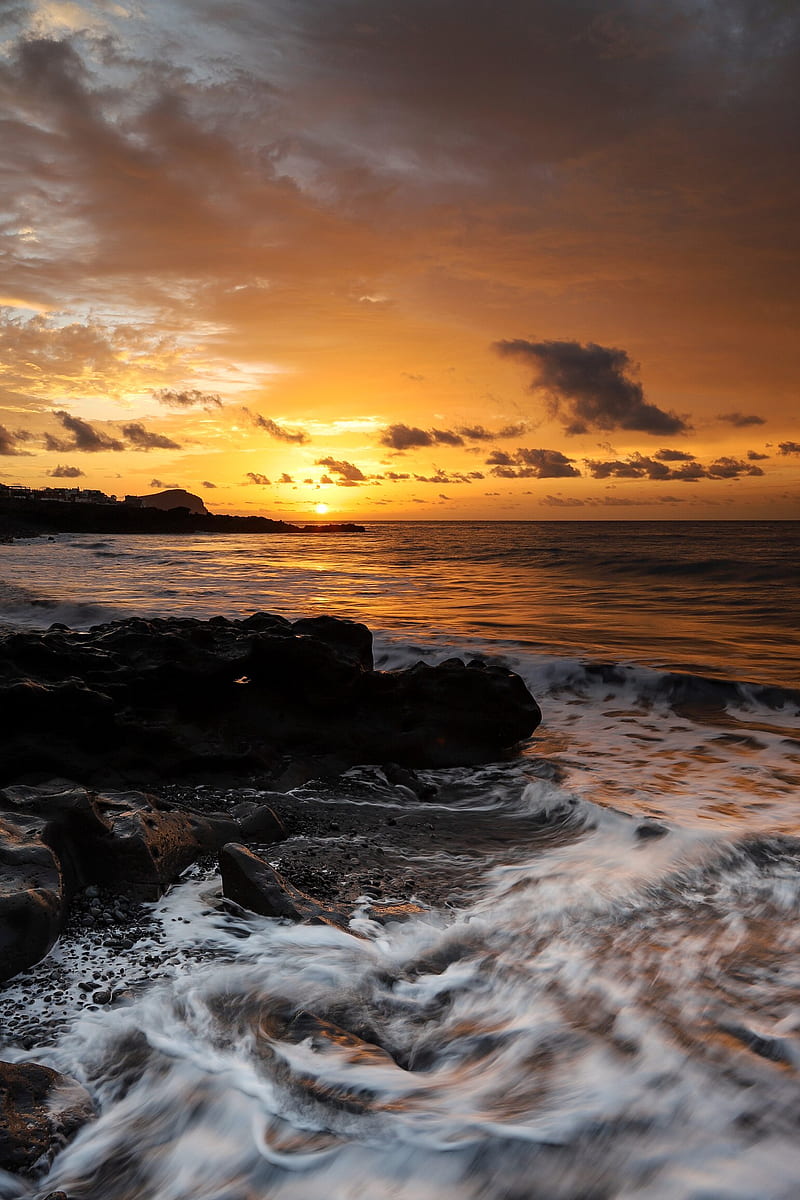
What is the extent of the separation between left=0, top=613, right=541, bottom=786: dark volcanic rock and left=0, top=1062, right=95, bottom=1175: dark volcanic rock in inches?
143

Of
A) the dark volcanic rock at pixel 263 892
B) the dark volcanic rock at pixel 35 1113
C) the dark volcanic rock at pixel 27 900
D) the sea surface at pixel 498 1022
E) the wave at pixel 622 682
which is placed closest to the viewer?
the dark volcanic rock at pixel 35 1113

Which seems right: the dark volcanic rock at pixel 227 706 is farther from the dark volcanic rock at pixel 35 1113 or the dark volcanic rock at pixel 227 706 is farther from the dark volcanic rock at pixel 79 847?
the dark volcanic rock at pixel 35 1113

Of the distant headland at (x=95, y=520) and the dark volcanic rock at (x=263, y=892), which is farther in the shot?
the distant headland at (x=95, y=520)

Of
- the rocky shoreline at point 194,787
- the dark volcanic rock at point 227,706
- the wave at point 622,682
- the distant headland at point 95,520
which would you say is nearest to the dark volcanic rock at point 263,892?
the rocky shoreline at point 194,787

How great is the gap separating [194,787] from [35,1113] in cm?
369

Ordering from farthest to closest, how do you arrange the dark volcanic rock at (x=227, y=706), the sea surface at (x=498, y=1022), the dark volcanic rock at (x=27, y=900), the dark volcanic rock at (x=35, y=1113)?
1. the dark volcanic rock at (x=227, y=706)
2. the dark volcanic rock at (x=27, y=900)
3. the sea surface at (x=498, y=1022)
4. the dark volcanic rock at (x=35, y=1113)

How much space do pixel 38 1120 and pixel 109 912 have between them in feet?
4.44

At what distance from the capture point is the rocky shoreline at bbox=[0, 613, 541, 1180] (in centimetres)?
318

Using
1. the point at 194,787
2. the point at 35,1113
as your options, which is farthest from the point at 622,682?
the point at 35,1113

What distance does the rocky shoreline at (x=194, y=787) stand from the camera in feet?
10.4

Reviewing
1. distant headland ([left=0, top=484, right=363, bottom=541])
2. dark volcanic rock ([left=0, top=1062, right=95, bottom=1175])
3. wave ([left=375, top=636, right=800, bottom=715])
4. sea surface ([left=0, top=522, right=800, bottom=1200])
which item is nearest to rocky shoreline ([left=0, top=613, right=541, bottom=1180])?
dark volcanic rock ([left=0, top=1062, right=95, bottom=1175])

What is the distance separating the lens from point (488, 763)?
7227mm

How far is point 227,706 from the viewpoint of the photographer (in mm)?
7035

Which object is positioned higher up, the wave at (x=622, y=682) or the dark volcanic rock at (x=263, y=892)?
the wave at (x=622, y=682)
